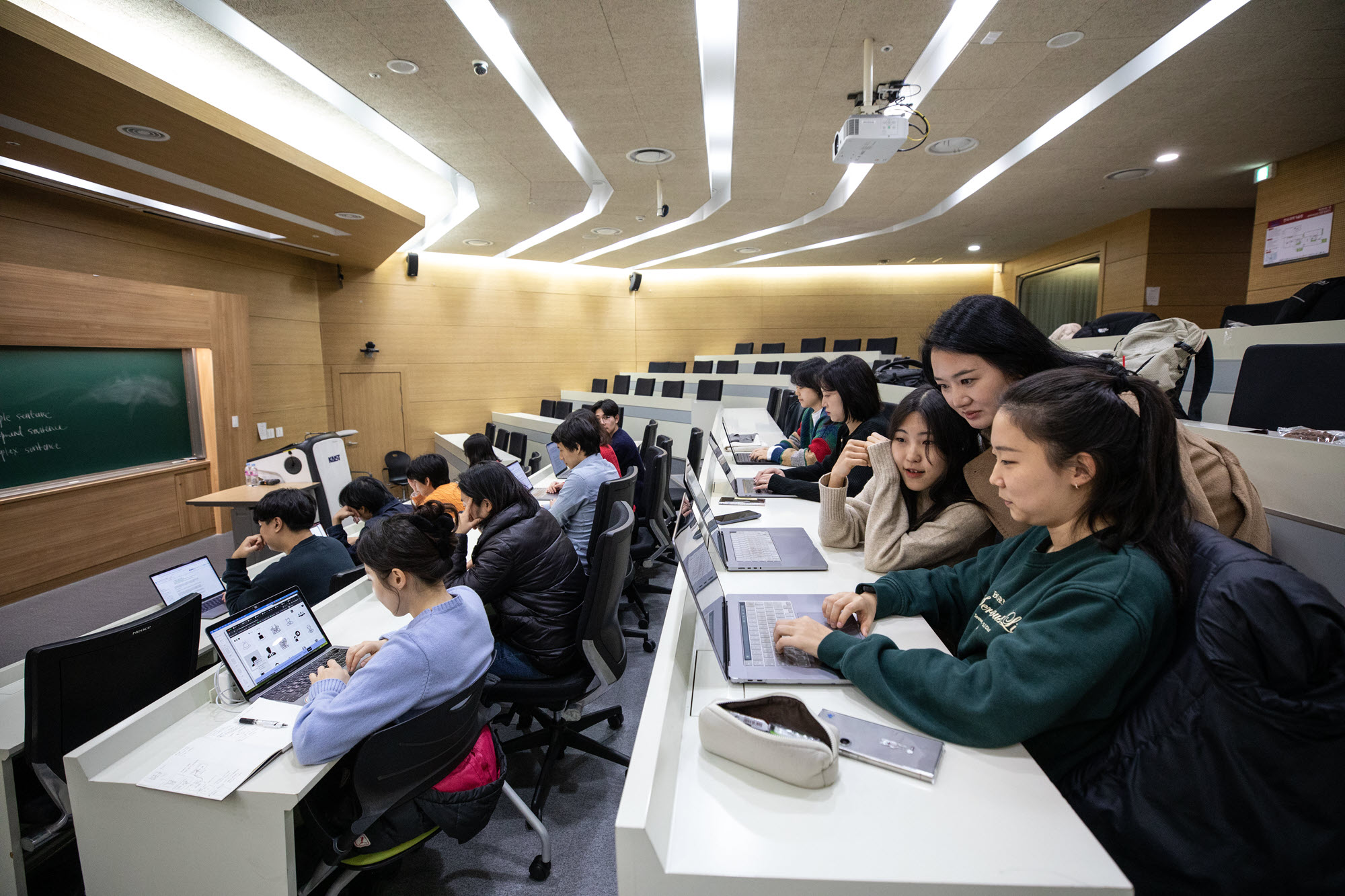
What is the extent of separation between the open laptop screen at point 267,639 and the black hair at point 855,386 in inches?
91.6

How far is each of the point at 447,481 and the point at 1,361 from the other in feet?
12.7

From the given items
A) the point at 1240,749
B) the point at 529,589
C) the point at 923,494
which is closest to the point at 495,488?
the point at 529,589

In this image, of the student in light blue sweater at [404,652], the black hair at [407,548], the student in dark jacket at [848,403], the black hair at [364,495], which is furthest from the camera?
the black hair at [364,495]

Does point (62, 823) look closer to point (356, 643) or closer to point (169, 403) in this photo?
point (356, 643)

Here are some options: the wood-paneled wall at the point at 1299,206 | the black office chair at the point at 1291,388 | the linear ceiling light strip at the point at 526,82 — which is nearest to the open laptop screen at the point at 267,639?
the linear ceiling light strip at the point at 526,82

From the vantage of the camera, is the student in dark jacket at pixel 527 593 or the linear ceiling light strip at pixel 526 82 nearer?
the student in dark jacket at pixel 527 593

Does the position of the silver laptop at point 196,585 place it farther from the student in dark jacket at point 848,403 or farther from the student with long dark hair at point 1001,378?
the student with long dark hair at point 1001,378

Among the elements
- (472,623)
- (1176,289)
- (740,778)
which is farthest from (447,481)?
(1176,289)

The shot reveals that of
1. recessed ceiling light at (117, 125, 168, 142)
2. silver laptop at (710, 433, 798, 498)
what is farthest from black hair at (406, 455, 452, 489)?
recessed ceiling light at (117, 125, 168, 142)

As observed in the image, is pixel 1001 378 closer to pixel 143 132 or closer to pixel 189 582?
pixel 189 582

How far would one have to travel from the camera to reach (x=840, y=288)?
11.5 m

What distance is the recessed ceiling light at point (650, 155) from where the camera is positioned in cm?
495

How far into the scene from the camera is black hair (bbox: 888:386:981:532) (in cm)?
171

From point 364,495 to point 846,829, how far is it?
2.78m
